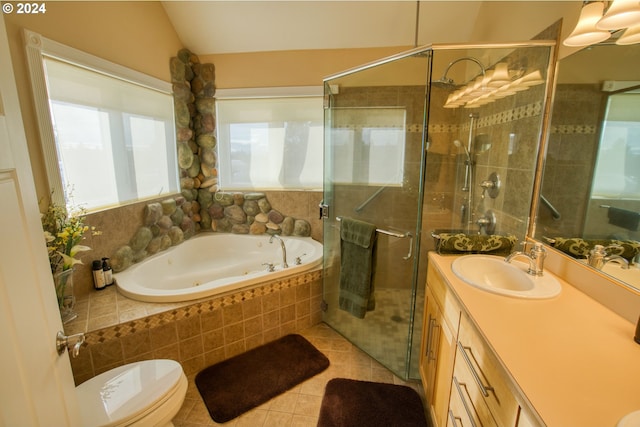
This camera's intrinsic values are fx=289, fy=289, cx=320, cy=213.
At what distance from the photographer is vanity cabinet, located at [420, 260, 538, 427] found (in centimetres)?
82

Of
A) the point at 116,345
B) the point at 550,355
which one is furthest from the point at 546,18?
the point at 116,345

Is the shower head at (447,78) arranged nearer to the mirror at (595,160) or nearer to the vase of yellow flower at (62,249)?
the mirror at (595,160)

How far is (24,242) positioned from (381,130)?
2371 mm

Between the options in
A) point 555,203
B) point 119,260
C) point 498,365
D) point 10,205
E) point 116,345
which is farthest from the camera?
point 119,260

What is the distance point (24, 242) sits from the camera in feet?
2.36

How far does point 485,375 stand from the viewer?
94 cm

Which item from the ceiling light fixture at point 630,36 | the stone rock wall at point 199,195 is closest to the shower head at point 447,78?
the ceiling light fixture at point 630,36

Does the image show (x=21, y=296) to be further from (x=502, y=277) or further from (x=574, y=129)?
(x=574, y=129)

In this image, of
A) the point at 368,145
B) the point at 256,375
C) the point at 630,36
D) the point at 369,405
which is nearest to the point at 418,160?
the point at 368,145

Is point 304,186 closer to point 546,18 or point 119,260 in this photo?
point 119,260

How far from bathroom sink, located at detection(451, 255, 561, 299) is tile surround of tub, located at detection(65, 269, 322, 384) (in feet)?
4.20

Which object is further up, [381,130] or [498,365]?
[381,130]

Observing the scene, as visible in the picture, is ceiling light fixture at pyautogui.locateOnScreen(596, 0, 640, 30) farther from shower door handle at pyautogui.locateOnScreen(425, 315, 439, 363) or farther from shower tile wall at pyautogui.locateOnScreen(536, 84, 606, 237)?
shower door handle at pyautogui.locateOnScreen(425, 315, 439, 363)

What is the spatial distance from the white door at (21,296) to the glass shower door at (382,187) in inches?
68.9
